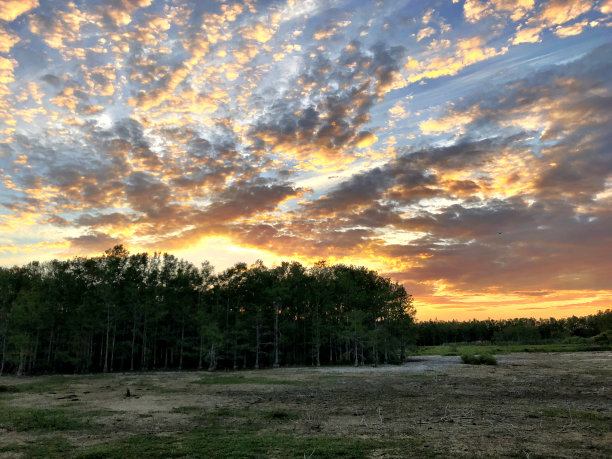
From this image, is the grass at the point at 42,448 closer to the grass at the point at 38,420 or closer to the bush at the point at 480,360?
the grass at the point at 38,420

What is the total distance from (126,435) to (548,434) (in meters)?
20.0

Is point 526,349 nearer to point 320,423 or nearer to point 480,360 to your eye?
point 480,360

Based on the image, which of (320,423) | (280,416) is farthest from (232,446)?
(280,416)

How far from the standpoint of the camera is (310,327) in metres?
94.6

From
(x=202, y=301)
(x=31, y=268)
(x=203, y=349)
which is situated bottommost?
(x=203, y=349)

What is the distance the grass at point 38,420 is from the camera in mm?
20078

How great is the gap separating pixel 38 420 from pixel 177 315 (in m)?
60.4

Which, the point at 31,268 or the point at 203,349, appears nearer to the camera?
the point at 203,349

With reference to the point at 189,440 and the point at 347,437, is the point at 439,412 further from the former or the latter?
the point at 189,440

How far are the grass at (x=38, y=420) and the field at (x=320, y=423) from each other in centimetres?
7

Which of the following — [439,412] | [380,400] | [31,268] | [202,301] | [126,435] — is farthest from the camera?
[202,301]

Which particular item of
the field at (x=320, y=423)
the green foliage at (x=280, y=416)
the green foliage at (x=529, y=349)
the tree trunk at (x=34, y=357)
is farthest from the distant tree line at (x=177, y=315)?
the green foliage at (x=280, y=416)

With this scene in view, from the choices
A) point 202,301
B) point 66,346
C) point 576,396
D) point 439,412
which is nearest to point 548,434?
point 439,412

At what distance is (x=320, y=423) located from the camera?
20391 mm
